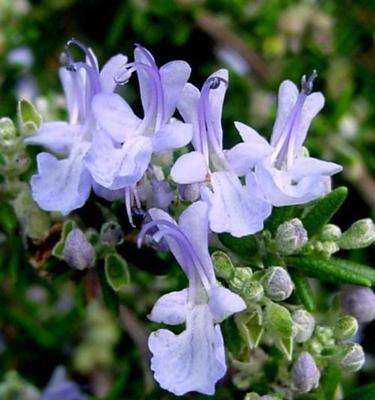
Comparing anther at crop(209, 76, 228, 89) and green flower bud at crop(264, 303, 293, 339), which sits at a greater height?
anther at crop(209, 76, 228, 89)

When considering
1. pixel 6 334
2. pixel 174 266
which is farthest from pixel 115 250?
pixel 6 334

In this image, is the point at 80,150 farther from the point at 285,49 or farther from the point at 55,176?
the point at 285,49

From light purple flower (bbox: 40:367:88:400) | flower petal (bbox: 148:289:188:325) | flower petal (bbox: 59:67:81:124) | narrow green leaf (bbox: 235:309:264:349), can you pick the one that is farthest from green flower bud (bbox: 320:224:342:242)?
light purple flower (bbox: 40:367:88:400)

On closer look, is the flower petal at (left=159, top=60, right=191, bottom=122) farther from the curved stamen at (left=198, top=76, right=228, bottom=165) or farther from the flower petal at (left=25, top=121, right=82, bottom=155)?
the flower petal at (left=25, top=121, right=82, bottom=155)

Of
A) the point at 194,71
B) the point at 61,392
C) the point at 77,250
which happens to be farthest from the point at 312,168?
the point at 194,71

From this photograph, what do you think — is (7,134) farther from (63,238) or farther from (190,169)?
(190,169)

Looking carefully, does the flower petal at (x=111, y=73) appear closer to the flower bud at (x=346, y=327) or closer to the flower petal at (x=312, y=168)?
the flower petal at (x=312, y=168)
